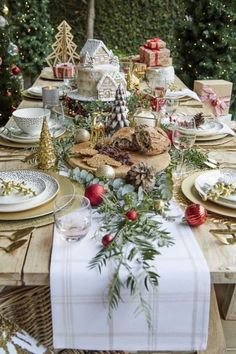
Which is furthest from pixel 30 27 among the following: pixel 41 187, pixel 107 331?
pixel 107 331

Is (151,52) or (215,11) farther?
(215,11)

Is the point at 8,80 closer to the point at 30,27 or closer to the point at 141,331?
the point at 30,27

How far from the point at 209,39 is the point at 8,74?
6.44 ft

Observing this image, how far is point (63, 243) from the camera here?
1062 millimetres

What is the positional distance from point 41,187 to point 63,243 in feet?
0.85

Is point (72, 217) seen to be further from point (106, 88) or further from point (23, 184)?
point (106, 88)

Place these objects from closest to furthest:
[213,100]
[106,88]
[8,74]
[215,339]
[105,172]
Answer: [215,339] → [105,172] → [106,88] → [213,100] → [8,74]

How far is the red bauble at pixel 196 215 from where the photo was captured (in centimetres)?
112

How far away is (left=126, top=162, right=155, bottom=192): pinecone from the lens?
4.17 ft

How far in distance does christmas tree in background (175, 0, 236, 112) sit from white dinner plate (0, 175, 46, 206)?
339 centimetres

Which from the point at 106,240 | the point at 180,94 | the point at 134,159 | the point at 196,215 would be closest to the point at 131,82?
the point at 180,94

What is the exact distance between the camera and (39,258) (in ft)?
3.31

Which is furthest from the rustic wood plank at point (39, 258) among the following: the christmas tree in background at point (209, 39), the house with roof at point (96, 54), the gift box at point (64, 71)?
the christmas tree in background at point (209, 39)

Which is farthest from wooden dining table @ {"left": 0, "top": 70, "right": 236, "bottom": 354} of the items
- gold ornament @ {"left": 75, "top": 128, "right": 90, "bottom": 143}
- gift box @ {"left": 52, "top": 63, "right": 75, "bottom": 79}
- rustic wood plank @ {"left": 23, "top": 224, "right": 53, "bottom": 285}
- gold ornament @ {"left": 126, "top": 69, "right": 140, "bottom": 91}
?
Answer: gift box @ {"left": 52, "top": 63, "right": 75, "bottom": 79}
